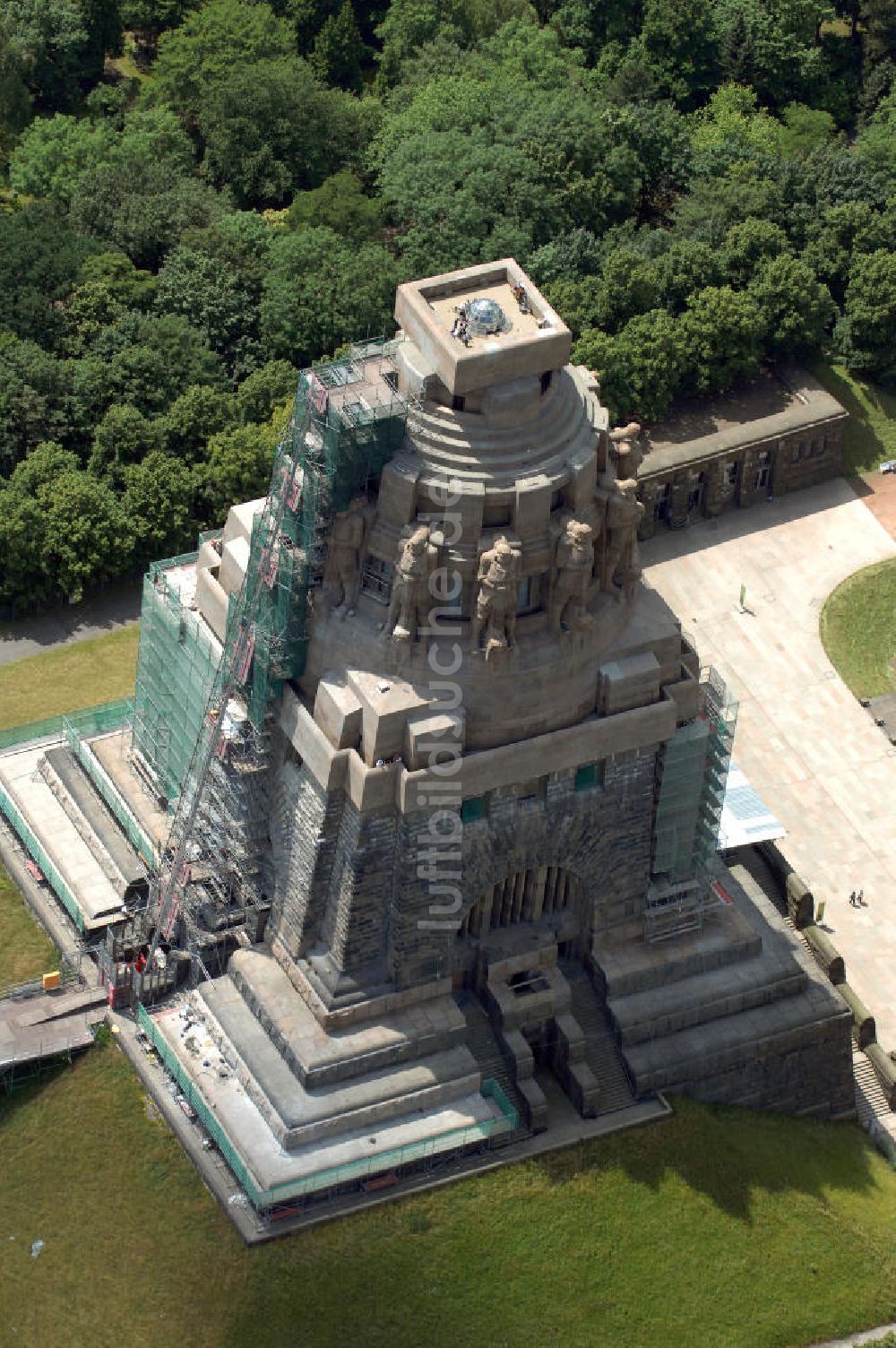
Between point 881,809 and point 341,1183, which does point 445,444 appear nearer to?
point 341,1183

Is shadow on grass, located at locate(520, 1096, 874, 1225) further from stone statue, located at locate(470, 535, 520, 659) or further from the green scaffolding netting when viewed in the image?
the green scaffolding netting

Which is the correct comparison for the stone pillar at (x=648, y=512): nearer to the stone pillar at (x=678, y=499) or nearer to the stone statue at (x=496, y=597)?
the stone pillar at (x=678, y=499)

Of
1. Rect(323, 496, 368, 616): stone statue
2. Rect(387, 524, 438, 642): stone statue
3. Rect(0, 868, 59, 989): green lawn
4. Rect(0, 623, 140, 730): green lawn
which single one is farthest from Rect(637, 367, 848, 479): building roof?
Rect(387, 524, 438, 642): stone statue

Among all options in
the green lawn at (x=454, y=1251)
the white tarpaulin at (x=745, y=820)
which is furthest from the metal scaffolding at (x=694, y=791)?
the white tarpaulin at (x=745, y=820)

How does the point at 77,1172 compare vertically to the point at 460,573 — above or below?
below

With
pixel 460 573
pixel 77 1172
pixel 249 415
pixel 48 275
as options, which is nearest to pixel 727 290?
pixel 249 415

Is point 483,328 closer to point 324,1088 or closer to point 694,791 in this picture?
point 694,791
